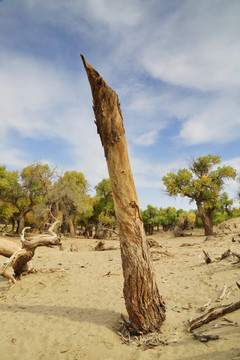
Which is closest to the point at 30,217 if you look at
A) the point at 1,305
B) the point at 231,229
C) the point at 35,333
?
the point at 231,229

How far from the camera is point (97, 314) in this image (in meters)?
4.88

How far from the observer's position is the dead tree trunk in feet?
12.5

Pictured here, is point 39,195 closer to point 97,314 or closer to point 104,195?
point 104,195

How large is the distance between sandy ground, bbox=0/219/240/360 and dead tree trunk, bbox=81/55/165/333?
1.47ft

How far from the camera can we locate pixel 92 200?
3744 cm

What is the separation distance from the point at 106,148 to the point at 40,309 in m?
4.37

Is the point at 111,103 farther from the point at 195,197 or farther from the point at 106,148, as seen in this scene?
the point at 195,197

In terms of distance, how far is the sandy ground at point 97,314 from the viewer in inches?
135

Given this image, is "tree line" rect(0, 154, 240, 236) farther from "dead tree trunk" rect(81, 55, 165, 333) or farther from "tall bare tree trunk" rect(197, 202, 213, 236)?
"dead tree trunk" rect(81, 55, 165, 333)

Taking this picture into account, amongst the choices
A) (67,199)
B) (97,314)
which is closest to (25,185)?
(67,199)

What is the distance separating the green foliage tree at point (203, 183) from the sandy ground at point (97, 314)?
15.6 m

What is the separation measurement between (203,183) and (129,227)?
20605 millimetres

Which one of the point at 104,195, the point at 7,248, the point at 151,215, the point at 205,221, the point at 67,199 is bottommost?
the point at 7,248

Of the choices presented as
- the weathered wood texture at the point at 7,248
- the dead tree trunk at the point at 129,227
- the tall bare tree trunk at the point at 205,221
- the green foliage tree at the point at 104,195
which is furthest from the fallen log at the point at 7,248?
the green foliage tree at the point at 104,195
